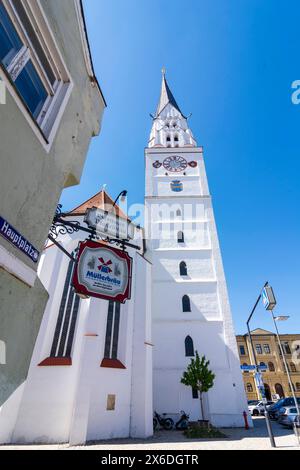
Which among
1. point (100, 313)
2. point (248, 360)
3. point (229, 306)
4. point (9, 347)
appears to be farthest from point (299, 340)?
A: point (9, 347)

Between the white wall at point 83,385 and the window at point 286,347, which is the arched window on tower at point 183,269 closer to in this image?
the white wall at point 83,385

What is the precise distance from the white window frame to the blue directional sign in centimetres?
129

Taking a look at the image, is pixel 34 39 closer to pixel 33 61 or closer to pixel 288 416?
pixel 33 61

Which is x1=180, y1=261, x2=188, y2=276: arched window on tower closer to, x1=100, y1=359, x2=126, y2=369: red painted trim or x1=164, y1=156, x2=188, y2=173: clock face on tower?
x1=100, y1=359, x2=126, y2=369: red painted trim

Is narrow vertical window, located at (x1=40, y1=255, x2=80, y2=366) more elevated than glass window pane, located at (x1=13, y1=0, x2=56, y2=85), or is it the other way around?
glass window pane, located at (x1=13, y1=0, x2=56, y2=85)

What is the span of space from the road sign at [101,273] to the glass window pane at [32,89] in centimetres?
240

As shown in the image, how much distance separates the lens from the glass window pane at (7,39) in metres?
2.95

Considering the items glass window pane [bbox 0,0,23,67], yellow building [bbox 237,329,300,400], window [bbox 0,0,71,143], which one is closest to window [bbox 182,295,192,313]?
window [bbox 0,0,71,143]

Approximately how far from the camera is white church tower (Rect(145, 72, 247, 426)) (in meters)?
16.6

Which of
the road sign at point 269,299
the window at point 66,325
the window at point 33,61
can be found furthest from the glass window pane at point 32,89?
the road sign at point 269,299

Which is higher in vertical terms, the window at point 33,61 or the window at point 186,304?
the window at point 186,304

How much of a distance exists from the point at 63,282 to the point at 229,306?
1323 cm

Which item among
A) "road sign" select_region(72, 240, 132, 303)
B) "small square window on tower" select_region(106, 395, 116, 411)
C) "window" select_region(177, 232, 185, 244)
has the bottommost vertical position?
"small square window on tower" select_region(106, 395, 116, 411)

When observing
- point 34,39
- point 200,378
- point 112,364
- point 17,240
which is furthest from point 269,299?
point 34,39
